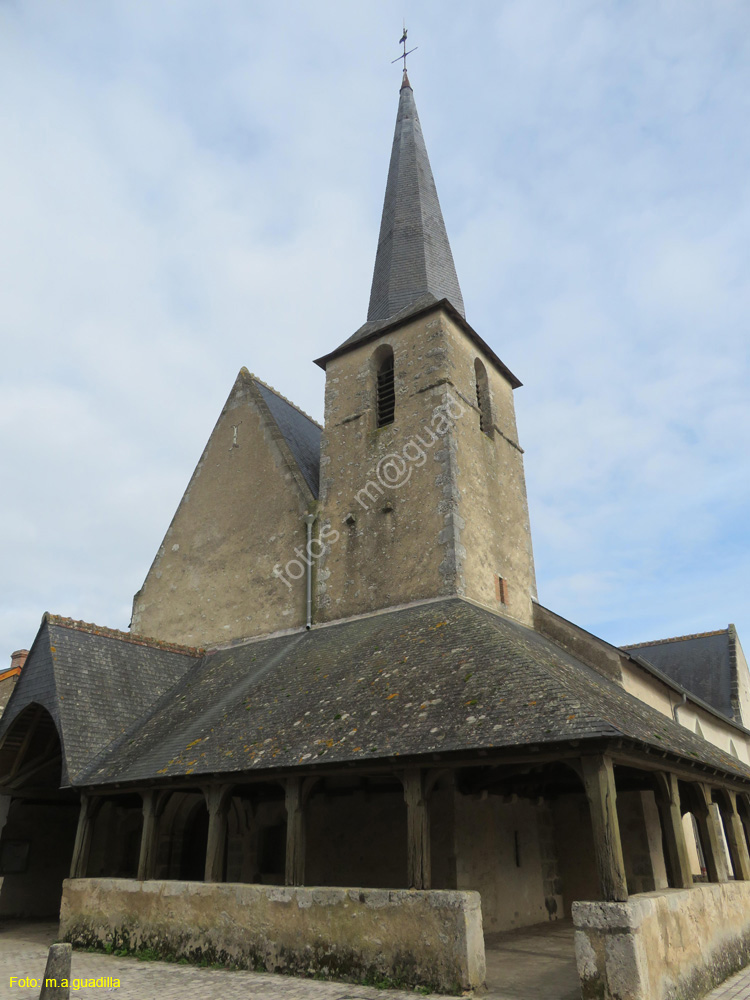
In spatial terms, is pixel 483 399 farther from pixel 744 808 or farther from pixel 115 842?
pixel 115 842

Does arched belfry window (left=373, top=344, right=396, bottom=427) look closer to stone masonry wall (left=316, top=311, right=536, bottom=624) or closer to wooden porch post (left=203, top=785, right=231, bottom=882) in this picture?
stone masonry wall (left=316, top=311, right=536, bottom=624)

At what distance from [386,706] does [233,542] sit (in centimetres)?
701

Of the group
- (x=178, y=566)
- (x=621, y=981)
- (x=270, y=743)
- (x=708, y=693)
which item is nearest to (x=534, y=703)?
(x=621, y=981)

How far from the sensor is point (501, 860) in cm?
879

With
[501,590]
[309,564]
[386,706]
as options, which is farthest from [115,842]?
[501,590]

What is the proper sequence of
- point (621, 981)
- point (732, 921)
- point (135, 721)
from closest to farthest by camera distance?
point (621, 981) < point (732, 921) < point (135, 721)

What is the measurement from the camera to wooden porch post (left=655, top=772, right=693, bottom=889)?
276 inches

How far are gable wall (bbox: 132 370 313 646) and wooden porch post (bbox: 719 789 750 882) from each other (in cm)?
673

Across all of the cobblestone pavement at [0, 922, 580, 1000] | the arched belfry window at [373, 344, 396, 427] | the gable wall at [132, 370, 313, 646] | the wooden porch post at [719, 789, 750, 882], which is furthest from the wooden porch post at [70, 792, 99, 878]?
the wooden porch post at [719, 789, 750, 882]

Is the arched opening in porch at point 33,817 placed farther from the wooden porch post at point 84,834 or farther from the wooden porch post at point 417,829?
the wooden porch post at point 417,829

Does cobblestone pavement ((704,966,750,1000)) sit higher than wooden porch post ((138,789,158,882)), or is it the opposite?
wooden porch post ((138,789,158,882))

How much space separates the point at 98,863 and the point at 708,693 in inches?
662

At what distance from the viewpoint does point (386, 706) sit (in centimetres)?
757

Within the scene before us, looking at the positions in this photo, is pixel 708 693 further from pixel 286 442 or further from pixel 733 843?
pixel 286 442
